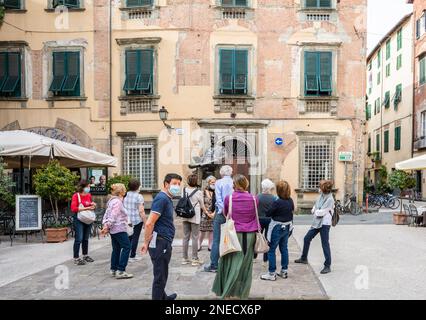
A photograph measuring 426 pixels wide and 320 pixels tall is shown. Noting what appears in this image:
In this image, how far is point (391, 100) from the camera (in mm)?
34969

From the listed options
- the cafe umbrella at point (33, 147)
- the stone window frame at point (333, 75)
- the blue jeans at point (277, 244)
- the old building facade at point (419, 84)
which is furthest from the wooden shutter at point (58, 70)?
the old building facade at point (419, 84)

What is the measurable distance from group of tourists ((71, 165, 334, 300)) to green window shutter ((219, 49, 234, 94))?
9.76 m

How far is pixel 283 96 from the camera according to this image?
1841 centimetres

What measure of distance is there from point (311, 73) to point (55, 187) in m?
11.7

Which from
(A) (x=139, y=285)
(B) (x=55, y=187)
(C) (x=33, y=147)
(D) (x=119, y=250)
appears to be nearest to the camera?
(A) (x=139, y=285)


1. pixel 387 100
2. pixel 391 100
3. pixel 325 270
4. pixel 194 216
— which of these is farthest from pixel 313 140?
pixel 387 100

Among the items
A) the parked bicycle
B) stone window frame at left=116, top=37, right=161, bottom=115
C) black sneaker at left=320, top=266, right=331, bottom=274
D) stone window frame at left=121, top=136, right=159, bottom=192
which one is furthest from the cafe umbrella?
the parked bicycle

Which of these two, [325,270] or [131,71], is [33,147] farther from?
[131,71]

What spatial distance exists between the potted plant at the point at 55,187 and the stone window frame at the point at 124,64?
7.40 metres

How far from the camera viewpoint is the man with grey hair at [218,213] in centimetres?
790

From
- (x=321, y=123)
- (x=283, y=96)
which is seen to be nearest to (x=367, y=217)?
(x=321, y=123)

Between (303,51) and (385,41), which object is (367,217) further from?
(385,41)

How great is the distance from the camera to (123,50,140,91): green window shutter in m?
18.5
